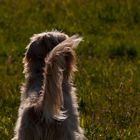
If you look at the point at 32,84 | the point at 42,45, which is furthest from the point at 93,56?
the point at 32,84

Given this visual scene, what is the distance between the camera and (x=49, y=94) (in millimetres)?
6168

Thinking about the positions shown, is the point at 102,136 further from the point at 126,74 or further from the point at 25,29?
the point at 25,29

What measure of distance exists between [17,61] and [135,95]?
9.33ft

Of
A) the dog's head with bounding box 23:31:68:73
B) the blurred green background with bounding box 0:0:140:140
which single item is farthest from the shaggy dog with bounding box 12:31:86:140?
the blurred green background with bounding box 0:0:140:140

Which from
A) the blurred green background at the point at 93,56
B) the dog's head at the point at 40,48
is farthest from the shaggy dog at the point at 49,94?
the blurred green background at the point at 93,56

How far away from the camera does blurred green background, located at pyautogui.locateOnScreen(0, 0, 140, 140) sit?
887 cm

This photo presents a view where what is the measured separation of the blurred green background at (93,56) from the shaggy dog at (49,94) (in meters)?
1.39

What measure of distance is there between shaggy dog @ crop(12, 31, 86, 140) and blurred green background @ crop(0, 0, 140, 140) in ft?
4.55

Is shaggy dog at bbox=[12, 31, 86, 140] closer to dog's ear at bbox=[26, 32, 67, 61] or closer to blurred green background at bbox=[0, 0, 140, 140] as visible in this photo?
dog's ear at bbox=[26, 32, 67, 61]

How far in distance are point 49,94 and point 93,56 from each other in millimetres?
6351

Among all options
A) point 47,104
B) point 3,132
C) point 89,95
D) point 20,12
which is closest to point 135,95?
point 89,95

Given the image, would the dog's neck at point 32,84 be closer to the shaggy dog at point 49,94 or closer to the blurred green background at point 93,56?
the shaggy dog at point 49,94

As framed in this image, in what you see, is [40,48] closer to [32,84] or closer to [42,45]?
[42,45]

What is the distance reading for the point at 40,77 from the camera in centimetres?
710
